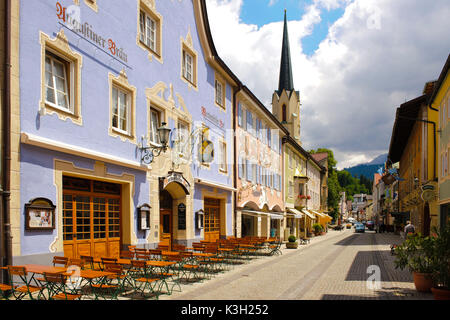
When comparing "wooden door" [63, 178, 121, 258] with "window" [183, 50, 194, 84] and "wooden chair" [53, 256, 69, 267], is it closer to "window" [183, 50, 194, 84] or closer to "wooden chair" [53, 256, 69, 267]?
"wooden chair" [53, 256, 69, 267]

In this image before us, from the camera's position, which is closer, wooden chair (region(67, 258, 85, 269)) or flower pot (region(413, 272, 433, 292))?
wooden chair (region(67, 258, 85, 269))

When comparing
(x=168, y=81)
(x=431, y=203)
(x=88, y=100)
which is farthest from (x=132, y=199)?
(x=431, y=203)

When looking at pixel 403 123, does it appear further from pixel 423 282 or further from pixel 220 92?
pixel 423 282

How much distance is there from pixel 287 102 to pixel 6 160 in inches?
2083

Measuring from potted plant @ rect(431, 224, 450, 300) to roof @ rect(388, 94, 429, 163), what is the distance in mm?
16385

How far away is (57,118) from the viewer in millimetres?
9766

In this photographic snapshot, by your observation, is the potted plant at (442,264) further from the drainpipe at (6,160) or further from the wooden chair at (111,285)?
the drainpipe at (6,160)

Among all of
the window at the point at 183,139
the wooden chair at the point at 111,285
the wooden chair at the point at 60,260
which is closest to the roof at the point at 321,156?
the window at the point at 183,139

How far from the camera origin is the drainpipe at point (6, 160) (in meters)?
8.12

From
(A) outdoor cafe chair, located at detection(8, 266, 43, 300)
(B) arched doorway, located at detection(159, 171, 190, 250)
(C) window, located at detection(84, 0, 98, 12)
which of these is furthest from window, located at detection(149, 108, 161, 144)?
(A) outdoor cafe chair, located at detection(8, 266, 43, 300)

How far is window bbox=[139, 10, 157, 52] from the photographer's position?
46.5ft

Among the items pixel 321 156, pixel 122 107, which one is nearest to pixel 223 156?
pixel 122 107

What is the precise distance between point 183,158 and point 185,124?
1.52 m
